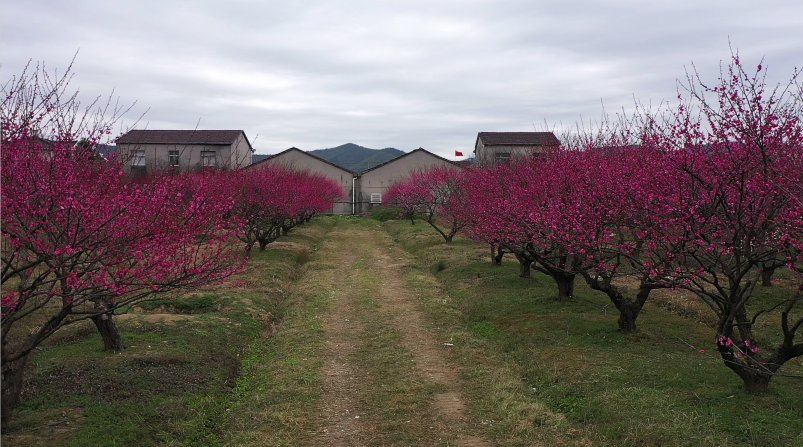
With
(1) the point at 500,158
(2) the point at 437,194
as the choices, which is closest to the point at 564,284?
(1) the point at 500,158

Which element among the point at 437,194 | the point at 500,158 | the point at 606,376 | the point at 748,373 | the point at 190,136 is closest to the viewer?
the point at 748,373

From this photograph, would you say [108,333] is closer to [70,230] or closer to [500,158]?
[70,230]

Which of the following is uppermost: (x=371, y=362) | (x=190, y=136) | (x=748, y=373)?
(x=190, y=136)

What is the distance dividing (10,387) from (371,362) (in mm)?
6687

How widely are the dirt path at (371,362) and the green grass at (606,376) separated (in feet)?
1.84

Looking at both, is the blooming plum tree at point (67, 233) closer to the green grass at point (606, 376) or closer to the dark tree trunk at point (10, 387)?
the dark tree trunk at point (10, 387)

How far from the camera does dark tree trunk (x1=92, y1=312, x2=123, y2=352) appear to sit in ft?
37.3

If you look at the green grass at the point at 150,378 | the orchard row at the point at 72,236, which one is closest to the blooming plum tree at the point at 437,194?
the green grass at the point at 150,378

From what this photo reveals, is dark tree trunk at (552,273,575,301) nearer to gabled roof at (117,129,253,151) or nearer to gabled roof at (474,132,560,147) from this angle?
gabled roof at (474,132,560,147)

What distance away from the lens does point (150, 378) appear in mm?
10359

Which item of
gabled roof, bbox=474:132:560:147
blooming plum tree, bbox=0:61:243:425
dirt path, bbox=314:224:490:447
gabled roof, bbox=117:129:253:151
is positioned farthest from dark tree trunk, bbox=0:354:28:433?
gabled roof, bbox=117:129:253:151

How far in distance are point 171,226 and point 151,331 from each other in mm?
6193

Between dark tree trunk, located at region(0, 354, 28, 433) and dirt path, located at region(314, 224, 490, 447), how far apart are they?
460cm

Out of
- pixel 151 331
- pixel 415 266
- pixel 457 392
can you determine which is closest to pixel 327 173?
pixel 415 266
